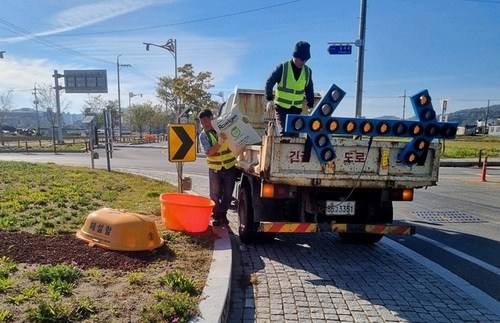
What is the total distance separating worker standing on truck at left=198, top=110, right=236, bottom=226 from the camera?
569 centimetres

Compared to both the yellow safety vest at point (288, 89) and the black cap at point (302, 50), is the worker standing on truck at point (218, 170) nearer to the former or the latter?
the yellow safety vest at point (288, 89)

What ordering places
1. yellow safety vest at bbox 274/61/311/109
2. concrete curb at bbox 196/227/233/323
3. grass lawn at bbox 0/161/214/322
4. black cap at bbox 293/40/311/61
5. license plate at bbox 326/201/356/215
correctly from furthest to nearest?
yellow safety vest at bbox 274/61/311/109
black cap at bbox 293/40/311/61
license plate at bbox 326/201/356/215
concrete curb at bbox 196/227/233/323
grass lawn at bbox 0/161/214/322

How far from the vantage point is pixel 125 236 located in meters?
3.92

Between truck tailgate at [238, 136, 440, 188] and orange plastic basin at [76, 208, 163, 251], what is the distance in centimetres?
149

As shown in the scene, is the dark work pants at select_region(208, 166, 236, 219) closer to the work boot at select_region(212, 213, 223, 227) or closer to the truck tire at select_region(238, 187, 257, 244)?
the work boot at select_region(212, 213, 223, 227)

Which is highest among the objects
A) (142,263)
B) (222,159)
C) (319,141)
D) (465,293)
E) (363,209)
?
(319,141)

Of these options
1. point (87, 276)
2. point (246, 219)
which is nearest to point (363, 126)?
point (246, 219)

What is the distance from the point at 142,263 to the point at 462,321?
314cm

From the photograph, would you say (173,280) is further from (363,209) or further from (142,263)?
(363,209)

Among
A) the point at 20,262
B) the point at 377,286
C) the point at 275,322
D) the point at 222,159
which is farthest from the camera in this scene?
the point at 222,159

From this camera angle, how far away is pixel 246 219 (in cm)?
505

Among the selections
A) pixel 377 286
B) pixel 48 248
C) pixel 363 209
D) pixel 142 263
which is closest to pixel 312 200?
pixel 363 209

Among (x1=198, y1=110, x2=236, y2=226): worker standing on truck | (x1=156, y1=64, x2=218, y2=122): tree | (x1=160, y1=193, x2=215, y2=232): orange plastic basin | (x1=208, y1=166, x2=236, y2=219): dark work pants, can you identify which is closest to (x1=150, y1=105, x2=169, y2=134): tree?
(x1=156, y1=64, x2=218, y2=122): tree

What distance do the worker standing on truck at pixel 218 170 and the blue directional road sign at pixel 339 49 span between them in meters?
6.89
